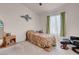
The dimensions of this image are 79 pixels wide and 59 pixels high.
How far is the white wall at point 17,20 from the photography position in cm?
110

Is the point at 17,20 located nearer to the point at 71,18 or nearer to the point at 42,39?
the point at 42,39

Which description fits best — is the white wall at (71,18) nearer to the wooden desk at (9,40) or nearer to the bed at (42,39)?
the bed at (42,39)

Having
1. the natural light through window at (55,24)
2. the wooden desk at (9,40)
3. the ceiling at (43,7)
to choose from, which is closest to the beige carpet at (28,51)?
the wooden desk at (9,40)

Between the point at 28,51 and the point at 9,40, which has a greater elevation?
the point at 9,40

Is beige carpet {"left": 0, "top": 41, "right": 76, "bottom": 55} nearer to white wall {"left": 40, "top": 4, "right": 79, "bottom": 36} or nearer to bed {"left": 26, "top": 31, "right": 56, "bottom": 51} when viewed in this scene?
bed {"left": 26, "top": 31, "right": 56, "bottom": 51}

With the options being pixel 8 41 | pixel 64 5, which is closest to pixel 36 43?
pixel 8 41

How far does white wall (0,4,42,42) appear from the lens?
1101 millimetres

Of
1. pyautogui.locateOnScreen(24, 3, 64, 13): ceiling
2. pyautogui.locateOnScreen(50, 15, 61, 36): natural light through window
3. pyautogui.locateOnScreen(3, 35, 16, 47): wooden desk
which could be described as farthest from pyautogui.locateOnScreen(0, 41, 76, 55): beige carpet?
pyautogui.locateOnScreen(24, 3, 64, 13): ceiling

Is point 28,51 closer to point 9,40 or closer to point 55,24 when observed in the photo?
point 9,40

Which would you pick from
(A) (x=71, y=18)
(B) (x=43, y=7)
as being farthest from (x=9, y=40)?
(A) (x=71, y=18)

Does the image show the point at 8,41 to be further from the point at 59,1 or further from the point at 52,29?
the point at 59,1

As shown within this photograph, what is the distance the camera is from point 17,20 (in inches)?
45.9

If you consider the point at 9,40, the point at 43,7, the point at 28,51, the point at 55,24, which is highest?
the point at 43,7

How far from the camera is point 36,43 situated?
119 cm
